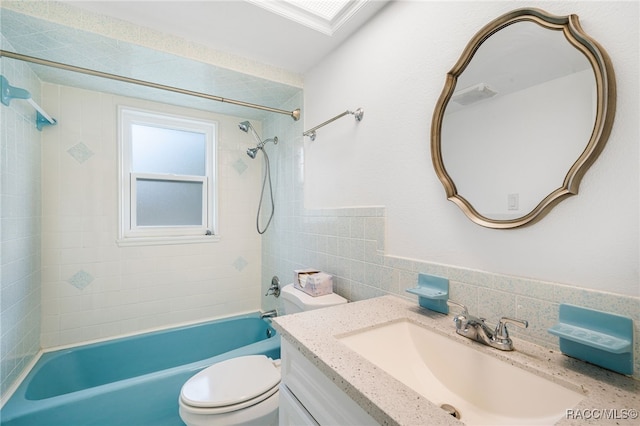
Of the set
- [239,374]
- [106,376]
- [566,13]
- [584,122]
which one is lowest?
[106,376]

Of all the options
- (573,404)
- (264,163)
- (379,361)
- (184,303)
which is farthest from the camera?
(264,163)

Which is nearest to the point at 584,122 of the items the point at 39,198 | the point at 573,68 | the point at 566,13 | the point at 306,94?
the point at 573,68

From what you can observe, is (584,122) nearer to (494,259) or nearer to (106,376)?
(494,259)

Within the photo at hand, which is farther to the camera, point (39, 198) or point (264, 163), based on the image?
point (264, 163)

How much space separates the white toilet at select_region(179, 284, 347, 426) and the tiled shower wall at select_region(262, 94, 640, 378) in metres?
0.26

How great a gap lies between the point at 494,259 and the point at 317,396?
27.2 inches

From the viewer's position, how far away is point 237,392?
4.15ft

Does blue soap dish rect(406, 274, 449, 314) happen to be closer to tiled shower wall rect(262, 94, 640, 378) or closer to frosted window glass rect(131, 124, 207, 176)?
tiled shower wall rect(262, 94, 640, 378)

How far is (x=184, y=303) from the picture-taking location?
237 cm

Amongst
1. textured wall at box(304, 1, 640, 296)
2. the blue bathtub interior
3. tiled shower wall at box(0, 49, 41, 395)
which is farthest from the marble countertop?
tiled shower wall at box(0, 49, 41, 395)

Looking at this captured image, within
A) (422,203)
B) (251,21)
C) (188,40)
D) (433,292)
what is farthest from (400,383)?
(188,40)

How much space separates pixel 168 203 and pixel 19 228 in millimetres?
930

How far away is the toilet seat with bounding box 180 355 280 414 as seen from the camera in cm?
120

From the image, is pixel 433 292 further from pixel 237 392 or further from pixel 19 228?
pixel 19 228
